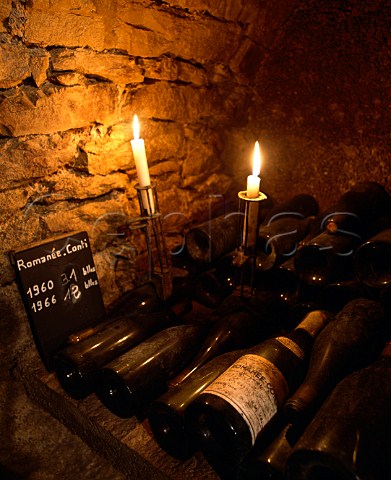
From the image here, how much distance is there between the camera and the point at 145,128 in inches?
69.6

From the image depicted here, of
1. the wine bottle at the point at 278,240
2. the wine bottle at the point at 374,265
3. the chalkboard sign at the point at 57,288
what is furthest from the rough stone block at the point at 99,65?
the wine bottle at the point at 374,265

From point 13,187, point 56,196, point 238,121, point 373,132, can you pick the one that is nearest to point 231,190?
point 238,121

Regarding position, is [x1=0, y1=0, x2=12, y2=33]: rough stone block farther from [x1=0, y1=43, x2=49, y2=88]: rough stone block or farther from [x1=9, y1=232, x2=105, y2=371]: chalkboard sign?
[x1=9, y1=232, x2=105, y2=371]: chalkboard sign

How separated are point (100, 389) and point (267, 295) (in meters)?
0.86

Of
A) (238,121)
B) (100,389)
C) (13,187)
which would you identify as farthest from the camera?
(238,121)

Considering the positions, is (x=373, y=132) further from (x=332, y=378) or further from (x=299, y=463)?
(x=299, y=463)

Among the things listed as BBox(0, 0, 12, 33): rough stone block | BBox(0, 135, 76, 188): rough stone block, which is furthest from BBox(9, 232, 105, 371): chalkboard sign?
BBox(0, 0, 12, 33): rough stone block

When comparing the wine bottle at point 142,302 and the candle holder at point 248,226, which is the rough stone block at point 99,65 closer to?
the candle holder at point 248,226

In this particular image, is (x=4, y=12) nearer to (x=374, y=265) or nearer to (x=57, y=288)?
(x=57, y=288)

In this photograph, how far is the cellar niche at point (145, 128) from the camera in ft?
4.43

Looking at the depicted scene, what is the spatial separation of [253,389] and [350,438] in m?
0.28

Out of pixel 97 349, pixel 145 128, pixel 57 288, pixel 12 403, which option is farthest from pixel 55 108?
pixel 12 403

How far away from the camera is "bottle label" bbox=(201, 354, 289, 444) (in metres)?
0.90

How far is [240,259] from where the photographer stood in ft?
4.28
